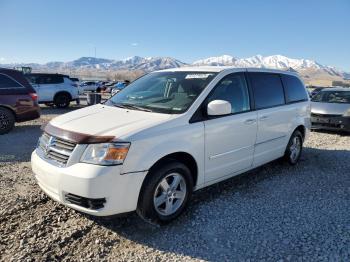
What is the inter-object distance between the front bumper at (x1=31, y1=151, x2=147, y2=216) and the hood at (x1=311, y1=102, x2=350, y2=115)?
8.69m

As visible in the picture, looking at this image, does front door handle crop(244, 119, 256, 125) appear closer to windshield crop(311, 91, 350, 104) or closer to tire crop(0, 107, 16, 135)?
tire crop(0, 107, 16, 135)

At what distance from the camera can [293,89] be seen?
637cm

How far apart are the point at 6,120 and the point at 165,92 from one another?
624 centimetres

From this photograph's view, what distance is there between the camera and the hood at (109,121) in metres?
3.46

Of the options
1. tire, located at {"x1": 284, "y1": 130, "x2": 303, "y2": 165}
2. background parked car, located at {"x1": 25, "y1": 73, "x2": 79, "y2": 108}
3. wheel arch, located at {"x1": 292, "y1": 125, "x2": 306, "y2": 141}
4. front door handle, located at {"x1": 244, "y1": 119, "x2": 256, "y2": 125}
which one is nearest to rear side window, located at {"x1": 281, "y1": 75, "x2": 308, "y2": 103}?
wheel arch, located at {"x1": 292, "y1": 125, "x2": 306, "y2": 141}

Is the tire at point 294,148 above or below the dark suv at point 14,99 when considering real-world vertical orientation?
below

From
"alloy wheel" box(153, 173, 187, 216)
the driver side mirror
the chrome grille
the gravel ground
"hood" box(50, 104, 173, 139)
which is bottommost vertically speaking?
the gravel ground

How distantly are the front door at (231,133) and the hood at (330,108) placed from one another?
6560 millimetres

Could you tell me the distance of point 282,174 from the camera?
5992mm

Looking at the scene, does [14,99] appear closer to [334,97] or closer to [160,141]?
[160,141]

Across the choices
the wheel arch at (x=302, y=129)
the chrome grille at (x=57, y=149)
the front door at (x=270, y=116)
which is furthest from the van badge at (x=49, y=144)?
the wheel arch at (x=302, y=129)

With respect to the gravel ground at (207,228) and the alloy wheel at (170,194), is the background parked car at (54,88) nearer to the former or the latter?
the gravel ground at (207,228)

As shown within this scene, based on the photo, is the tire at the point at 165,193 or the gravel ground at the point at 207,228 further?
the tire at the point at 165,193

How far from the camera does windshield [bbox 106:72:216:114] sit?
13.7ft
